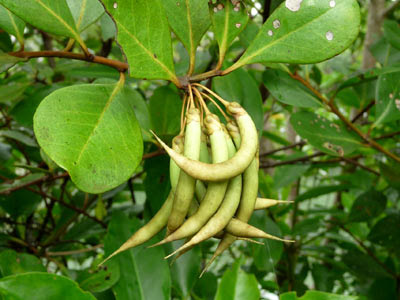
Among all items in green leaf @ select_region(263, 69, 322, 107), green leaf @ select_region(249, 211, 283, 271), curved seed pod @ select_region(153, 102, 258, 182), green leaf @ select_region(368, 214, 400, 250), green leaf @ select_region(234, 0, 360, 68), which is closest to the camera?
curved seed pod @ select_region(153, 102, 258, 182)

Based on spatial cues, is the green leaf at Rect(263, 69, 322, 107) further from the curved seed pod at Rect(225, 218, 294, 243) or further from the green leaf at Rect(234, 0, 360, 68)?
the curved seed pod at Rect(225, 218, 294, 243)

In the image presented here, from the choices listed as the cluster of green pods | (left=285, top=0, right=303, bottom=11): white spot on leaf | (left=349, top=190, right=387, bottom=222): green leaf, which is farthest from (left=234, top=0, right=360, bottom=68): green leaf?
(left=349, top=190, right=387, bottom=222): green leaf

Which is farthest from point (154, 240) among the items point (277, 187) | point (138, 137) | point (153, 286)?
point (277, 187)

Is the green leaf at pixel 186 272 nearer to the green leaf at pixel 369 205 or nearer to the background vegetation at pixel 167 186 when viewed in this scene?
the background vegetation at pixel 167 186

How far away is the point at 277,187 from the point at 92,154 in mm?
936

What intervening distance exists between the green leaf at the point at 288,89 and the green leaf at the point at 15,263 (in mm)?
538

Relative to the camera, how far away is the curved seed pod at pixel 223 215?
16.4 inches

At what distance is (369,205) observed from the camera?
128 cm

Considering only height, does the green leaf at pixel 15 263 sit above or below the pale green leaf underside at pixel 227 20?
below

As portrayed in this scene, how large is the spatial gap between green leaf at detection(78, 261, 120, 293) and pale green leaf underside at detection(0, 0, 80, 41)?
36 centimetres

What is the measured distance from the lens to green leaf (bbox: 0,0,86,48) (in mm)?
488

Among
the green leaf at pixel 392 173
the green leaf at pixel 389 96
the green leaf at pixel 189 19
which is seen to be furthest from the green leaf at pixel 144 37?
Result: the green leaf at pixel 392 173

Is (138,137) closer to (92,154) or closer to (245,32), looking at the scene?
(92,154)

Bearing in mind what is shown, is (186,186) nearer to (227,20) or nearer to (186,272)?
(227,20)
